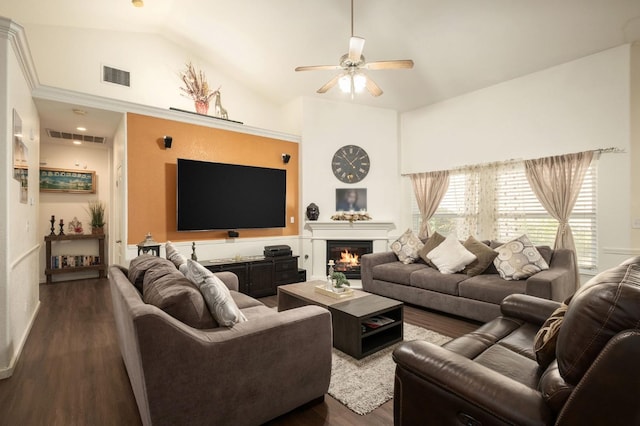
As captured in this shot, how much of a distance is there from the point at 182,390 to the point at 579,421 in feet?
5.23

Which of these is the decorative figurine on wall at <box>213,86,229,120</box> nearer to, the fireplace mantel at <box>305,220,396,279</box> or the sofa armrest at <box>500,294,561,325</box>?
the fireplace mantel at <box>305,220,396,279</box>

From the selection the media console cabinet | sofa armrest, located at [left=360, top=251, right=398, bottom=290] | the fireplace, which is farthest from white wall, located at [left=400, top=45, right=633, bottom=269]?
the media console cabinet

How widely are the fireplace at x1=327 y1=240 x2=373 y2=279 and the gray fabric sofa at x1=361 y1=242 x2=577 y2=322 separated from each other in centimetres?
97

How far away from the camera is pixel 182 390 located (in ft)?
4.80

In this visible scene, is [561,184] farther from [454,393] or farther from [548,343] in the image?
[454,393]

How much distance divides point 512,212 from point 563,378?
13.7 ft

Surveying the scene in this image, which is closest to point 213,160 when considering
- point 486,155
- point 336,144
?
point 336,144

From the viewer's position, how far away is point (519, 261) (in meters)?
3.49

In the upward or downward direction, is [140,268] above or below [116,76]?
below

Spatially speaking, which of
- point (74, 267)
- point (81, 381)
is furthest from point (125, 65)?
point (81, 381)

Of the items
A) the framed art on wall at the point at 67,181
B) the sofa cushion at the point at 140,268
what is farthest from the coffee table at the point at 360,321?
the framed art on wall at the point at 67,181

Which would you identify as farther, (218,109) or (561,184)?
(218,109)

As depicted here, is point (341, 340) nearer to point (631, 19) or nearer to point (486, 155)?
point (486, 155)

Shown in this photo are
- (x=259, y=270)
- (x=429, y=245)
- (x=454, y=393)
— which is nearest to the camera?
(x=454, y=393)
